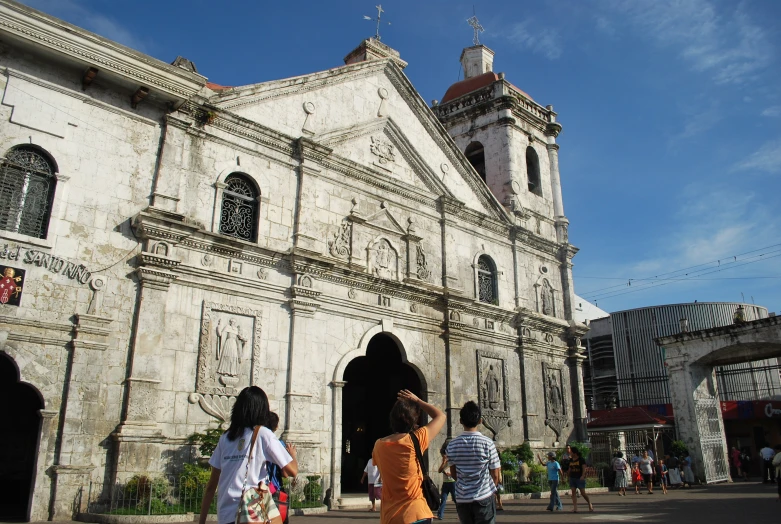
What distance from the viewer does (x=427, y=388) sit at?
56.7 ft

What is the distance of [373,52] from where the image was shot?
2034cm

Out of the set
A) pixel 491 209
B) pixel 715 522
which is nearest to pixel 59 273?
pixel 715 522

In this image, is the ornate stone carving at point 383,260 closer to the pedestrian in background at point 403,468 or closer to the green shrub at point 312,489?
the green shrub at point 312,489

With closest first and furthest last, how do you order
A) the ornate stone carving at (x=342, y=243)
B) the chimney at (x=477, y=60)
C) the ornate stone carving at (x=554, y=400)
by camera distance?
the ornate stone carving at (x=342, y=243)
the ornate stone carving at (x=554, y=400)
the chimney at (x=477, y=60)

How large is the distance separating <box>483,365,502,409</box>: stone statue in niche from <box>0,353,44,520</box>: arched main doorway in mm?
12199

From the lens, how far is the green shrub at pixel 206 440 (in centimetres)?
1207

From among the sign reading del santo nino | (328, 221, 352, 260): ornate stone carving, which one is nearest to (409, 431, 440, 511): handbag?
the sign reading del santo nino

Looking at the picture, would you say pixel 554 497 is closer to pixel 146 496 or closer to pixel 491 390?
pixel 491 390

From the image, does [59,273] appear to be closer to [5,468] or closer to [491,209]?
[5,468]

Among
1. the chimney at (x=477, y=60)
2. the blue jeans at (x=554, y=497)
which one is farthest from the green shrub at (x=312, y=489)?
the chimney at (x=477, y=60)

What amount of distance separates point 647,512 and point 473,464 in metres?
8.86

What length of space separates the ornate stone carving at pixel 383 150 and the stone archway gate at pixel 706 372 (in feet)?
46.1

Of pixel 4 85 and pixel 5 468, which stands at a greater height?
pixel 4 85

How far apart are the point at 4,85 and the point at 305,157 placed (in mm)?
6777
